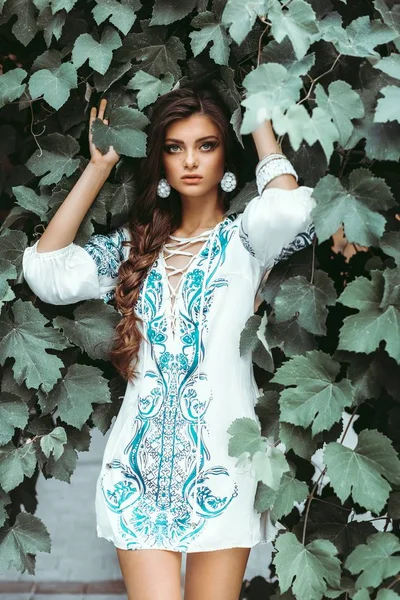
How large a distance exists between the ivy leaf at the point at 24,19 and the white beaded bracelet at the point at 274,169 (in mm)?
681

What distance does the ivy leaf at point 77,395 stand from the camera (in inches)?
82.9

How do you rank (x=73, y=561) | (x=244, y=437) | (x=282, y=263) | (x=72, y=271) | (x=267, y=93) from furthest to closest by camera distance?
1. (x=73, y=561)
2. (x=72, y=271)
3. (x=282, y=263)
4. (x=244, y=437)
5. (x=267, y=93)

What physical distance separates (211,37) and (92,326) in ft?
2.38

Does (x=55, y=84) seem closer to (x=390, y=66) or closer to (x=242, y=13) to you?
(x=242, y=13)

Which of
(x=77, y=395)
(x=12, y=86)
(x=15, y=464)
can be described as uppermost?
(x=12, y=86)

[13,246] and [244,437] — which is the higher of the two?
[13,246]

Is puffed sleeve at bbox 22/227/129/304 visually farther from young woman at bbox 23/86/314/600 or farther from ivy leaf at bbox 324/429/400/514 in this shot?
ivy leaf at bbox 324/429/400/514

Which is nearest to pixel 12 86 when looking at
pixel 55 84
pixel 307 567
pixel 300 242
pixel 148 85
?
pixel 55 84

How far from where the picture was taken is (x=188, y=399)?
205 centimetres

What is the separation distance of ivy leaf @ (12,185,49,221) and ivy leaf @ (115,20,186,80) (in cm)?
41

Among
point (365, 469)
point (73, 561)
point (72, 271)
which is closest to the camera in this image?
point (365, 469)

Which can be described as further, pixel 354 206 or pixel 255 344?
pixel 255 344

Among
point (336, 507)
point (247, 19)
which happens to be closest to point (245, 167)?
point (247, 19)

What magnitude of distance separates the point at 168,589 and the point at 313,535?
34 cm
